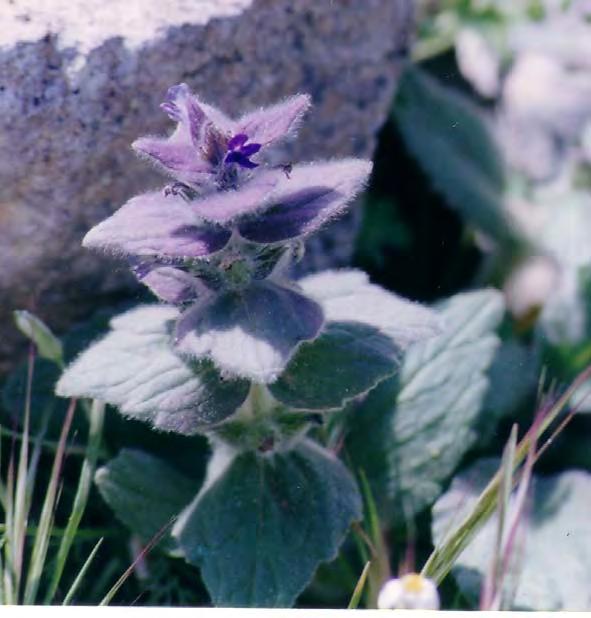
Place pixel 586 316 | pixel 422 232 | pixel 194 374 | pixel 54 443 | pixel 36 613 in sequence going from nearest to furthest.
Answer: pixel 36 613 → pixel 194 374 → pixel 54 443 → pixel 586 316 → pixel 422 232

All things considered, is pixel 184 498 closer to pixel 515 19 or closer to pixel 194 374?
pixel 194 374

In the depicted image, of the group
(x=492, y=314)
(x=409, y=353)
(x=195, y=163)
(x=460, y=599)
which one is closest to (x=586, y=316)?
(x=492, y=314)

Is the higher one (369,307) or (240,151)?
(240,151)

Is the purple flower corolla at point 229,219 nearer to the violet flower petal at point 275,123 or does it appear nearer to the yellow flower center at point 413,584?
the violet flower petal at point 275,123

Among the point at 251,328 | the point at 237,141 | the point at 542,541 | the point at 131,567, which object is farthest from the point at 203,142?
the point at 542,541

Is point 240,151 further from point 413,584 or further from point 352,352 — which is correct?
point 413,584

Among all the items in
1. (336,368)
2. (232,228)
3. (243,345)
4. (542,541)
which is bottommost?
(542,541)
